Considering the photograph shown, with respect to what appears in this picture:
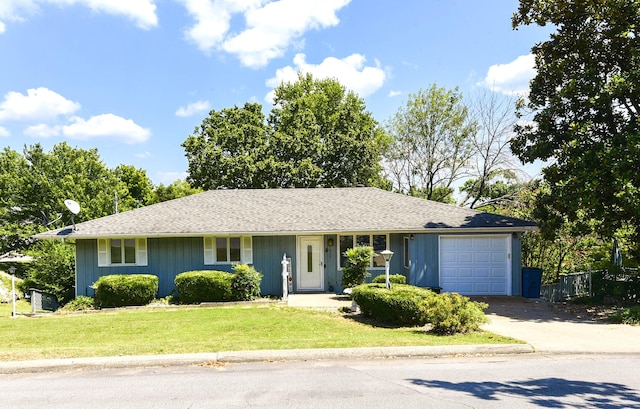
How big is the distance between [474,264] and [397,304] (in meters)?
7.28

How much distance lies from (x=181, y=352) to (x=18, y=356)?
2943 millimetres

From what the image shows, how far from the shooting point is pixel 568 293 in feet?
52.8

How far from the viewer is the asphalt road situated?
5637 millimetres

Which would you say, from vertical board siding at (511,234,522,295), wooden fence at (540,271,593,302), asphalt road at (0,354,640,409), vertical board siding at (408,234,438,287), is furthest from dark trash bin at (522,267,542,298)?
asphalt road at (0,354,640,409)

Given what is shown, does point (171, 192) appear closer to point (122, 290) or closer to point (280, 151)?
point (280, 151)

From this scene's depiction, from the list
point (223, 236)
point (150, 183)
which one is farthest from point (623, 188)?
point (150, 183)

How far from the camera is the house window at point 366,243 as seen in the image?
17.2 m

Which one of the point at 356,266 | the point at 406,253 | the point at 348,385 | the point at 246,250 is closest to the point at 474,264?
the point at 406,253

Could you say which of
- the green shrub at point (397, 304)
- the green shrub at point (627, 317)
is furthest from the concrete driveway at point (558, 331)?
the green shrub at point (397, 304)

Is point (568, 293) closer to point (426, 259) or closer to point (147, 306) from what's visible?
point (426, 259)

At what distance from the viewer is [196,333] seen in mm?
10117

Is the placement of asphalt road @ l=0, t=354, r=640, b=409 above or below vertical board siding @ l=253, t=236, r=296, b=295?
below

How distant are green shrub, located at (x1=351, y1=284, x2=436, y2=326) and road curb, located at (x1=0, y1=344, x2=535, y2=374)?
6.63ft

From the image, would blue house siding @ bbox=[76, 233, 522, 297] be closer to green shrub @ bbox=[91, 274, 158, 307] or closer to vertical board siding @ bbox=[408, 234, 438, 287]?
vertical board siding @ bbox=[408, 234, 438, 287]
